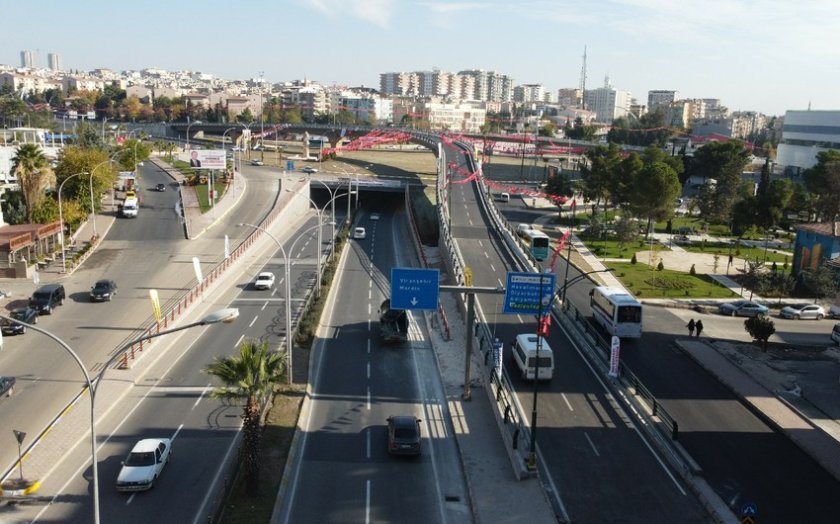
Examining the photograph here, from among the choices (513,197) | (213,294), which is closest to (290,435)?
(213,294)

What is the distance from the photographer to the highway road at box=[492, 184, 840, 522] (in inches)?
904

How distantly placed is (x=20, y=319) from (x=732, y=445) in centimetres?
3488

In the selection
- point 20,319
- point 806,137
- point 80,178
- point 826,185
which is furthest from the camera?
point 806,137

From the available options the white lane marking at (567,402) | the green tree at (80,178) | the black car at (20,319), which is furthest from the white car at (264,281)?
the white lane marking at (567,402)

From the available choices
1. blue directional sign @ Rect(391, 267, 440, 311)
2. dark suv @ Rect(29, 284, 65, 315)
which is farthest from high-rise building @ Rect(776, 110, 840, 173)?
dark suv @ Rect(29, 284, 65, 315)

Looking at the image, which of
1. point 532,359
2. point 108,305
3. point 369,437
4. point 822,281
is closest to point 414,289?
point 532,359

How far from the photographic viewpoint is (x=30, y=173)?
186 ft

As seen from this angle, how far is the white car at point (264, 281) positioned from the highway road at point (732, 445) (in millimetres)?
24716

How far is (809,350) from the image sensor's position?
40.5 meters

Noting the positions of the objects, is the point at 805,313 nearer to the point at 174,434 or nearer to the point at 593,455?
the point at 593,455

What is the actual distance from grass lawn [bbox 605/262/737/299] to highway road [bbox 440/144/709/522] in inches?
642

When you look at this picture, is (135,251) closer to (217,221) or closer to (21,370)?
(217,221)

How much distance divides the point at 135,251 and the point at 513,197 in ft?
206

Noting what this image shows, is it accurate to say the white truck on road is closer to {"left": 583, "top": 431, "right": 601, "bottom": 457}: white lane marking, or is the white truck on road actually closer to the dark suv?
the dark suv
